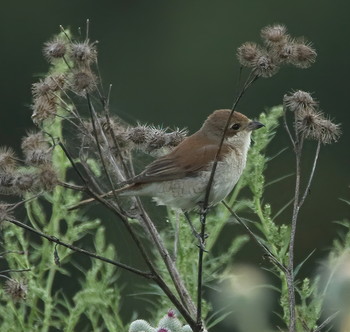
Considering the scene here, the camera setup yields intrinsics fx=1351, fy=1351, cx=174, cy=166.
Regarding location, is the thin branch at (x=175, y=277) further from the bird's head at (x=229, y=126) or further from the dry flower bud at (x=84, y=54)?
the bird's head at (x=229, y=126)

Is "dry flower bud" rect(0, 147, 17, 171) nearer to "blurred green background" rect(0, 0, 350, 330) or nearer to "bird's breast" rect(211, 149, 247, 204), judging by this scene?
"bird's breast" rect(211, 149, 247, 204)

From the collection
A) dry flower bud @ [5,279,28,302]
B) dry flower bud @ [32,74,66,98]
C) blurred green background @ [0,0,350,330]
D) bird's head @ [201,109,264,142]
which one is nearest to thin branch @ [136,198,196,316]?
dry flower bud @ [5,279,28,302]

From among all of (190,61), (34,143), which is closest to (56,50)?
(34,143)

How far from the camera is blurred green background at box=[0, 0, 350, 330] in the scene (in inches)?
623

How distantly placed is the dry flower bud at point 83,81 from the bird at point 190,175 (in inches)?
23.0

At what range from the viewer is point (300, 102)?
4.15m

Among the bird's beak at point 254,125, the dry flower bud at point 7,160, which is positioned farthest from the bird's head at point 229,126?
the dry flower bud at point 7,160

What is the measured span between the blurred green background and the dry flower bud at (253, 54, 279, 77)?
8735 mm

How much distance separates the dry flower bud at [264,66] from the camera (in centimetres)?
384

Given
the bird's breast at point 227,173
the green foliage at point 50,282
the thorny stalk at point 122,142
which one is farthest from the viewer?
the green foliage at point 50,282

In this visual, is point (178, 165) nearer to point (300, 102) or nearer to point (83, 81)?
point (300, 102)

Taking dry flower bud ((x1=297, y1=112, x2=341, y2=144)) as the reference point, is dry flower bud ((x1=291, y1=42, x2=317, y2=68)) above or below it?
above

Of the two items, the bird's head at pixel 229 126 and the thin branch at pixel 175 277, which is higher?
the bird's head at pixel 229 126

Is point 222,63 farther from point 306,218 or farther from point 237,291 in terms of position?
point 237,291
